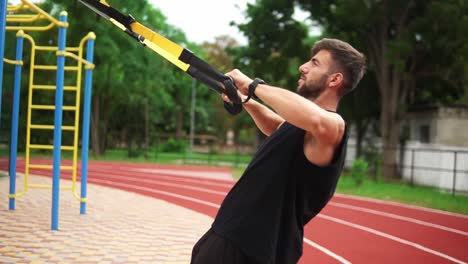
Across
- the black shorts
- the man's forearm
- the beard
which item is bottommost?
the black shorts

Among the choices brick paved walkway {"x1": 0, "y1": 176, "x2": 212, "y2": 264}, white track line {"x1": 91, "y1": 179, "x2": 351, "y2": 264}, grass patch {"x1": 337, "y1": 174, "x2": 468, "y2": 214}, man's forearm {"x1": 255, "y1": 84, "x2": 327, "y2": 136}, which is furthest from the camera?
grass patch {"x1": 337, "y1": 174, "x2": 468, "y2": 214}

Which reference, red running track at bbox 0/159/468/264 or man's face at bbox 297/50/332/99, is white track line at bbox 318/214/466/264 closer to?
red running track at bbox 0/159/468/264

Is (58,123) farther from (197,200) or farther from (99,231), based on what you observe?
(197,200)

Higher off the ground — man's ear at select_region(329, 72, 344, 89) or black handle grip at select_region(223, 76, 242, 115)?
man's ear at select_region(329, 72, 344, 89)

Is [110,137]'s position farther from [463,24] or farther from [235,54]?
[463,24]

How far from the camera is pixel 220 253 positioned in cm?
214

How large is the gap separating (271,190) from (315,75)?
0.51 meters

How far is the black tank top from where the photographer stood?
82.8 inches

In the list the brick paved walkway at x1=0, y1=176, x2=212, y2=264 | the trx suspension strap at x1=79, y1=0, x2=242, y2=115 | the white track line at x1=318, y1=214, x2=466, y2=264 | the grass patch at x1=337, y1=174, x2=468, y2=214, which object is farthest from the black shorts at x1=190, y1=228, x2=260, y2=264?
the grass patch at x1=337, y1=174, x2=468, y2=214

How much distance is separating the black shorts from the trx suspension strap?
55 cm

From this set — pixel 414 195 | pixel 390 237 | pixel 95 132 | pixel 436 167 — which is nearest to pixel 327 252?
pixel 390 237

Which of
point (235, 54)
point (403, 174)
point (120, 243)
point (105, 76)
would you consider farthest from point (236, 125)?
point (120, 243)

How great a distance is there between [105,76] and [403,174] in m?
18.4

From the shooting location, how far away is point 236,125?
53.2 m
